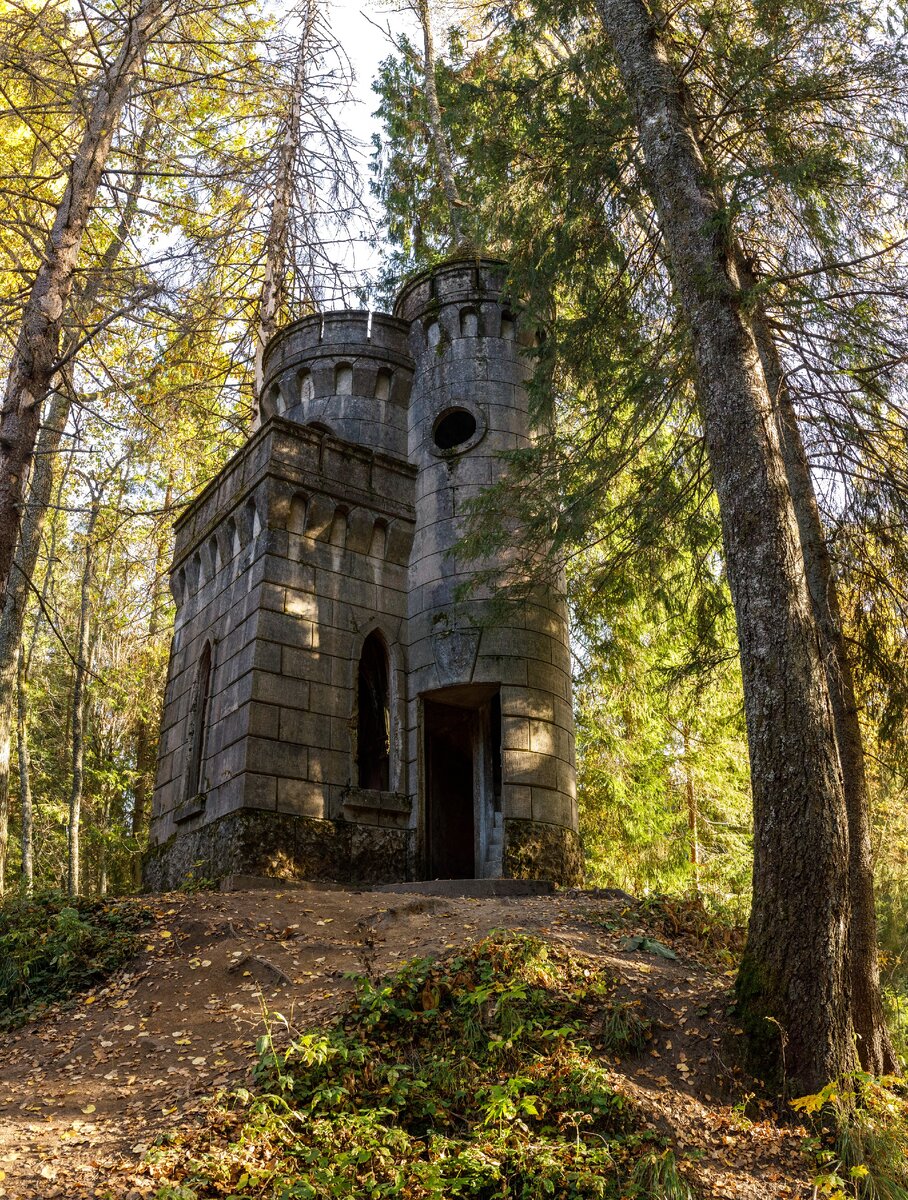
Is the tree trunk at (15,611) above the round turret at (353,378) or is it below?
below

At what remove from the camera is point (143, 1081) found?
6059 millimetres

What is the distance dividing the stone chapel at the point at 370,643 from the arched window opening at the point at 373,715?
0.10 ft

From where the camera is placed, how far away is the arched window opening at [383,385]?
46.5ft

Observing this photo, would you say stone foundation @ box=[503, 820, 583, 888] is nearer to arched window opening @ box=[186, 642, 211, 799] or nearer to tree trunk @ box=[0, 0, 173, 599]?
arched window opening @ box=[186, 642, 211, 799]

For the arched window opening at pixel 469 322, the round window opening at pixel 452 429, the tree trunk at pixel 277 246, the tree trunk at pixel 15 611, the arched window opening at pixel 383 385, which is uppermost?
the tree trunk at pixel 277 246

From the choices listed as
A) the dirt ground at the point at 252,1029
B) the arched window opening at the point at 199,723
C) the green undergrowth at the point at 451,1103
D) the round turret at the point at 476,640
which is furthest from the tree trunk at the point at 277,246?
the green undergrowth at the point at 451,1103

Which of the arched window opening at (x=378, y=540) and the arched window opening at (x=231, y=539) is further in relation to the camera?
the arched window opening at (x=378, y=540)

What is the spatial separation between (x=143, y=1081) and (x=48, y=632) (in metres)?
17.5

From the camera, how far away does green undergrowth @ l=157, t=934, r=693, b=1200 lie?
4.86 meters

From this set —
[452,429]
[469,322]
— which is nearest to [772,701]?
[452,429]

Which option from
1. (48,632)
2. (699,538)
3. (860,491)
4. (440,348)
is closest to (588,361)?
(699,538)

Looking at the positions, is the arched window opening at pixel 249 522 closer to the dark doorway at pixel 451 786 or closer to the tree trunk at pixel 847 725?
the dark doorway at pixel 451 786

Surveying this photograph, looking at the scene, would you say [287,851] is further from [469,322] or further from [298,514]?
[469,322]

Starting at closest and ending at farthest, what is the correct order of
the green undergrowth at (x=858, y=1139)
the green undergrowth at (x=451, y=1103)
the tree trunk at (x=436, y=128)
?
the green undergrowth at (x=451, y=1103) < the green undergrowth at (x=858, y=1139) < the tree trunk at (x=436, y=128)
